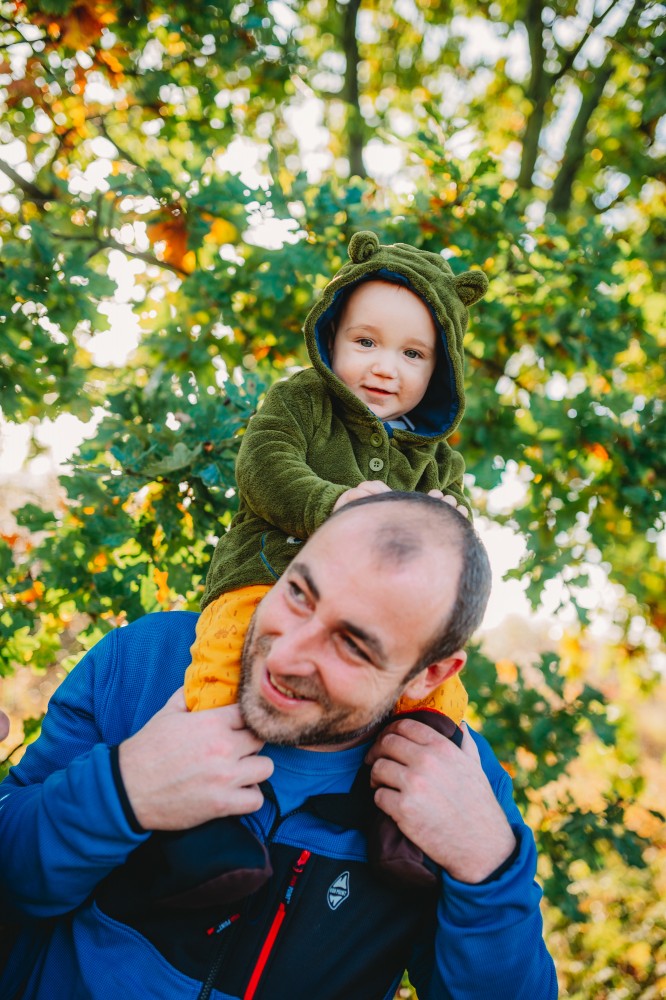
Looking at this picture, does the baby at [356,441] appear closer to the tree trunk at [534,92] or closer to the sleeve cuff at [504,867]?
the sleeve cuff at [504,867]

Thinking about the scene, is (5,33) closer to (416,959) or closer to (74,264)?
(74,264)

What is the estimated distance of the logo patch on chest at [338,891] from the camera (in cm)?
144

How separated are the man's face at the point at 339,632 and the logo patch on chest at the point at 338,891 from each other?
14.0 inches

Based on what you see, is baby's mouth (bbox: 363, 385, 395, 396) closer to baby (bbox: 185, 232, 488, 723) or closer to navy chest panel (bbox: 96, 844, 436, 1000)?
baby (bbox: 185, 232, 488, 723)

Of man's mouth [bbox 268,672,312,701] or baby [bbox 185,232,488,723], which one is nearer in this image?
man's mouth [bbox 268,672,312,701]

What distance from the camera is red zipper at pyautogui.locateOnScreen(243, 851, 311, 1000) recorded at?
1.35 m

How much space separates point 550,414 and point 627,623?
283 cm

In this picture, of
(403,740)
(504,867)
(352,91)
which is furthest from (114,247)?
(352,91)

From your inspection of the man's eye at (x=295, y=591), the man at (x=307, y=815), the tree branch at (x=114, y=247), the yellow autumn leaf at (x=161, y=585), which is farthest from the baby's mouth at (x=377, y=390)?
the tree branch at (x=114, y=247)

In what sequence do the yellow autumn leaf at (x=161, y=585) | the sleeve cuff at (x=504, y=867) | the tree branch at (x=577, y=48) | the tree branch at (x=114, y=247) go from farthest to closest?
the tree branch at (x=577, y=48)
the tree branch at (x=114, y=247)
the yellow autumn leaf at (x=161, y=585)
the sleeve cuff at (x=504, y=867)

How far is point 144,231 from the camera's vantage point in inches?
123

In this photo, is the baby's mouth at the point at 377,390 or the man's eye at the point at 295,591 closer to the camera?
the man's eye at the point at 295,591

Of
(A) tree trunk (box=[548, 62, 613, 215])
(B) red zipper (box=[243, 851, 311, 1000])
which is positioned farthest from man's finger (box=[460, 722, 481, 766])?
(A) tree trunk (box=[548, 62, 613, 215])

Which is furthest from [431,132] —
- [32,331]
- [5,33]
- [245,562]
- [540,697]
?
[540,697]
